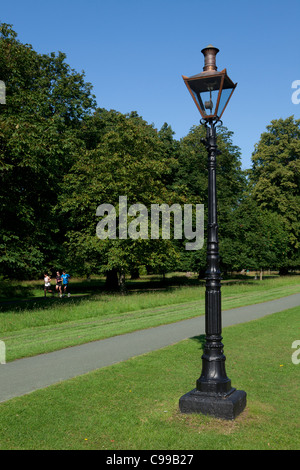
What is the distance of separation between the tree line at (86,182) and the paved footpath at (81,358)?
19.0ft

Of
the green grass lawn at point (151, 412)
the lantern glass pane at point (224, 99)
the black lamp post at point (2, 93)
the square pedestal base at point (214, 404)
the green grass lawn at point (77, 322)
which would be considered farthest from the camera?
the black lamp post at point (2, 93)

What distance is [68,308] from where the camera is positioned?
18.6m

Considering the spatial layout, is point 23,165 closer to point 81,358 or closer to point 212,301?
point 81,358

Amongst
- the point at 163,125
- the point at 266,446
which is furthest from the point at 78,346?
the point at 163,125

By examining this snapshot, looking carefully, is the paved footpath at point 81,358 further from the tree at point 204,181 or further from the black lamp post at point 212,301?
the tree at point 204,181

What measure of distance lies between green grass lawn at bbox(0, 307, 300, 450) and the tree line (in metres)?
7.17

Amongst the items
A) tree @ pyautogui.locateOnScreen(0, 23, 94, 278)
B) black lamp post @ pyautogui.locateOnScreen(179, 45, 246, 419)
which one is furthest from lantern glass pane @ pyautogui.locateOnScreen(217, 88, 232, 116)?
tree @ pyautogui.locateOnScreen(0, 23, 94, 278)

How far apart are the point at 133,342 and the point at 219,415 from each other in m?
5.69

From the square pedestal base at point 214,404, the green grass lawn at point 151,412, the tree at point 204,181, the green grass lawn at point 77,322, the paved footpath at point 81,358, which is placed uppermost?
the tree at point 204,181

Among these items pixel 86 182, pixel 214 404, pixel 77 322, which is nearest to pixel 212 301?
pixel 214 404

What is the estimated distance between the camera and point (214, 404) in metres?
5.64

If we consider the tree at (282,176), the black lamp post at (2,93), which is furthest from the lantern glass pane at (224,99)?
the tree at (282,176)

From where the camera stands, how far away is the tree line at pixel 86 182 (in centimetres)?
1934
